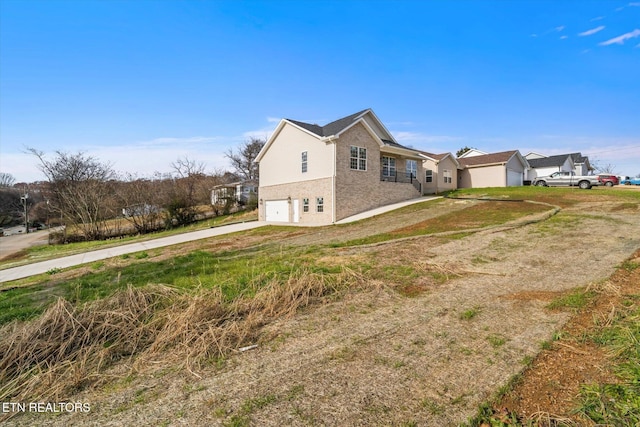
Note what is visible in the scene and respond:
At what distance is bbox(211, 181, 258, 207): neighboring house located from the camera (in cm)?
3244

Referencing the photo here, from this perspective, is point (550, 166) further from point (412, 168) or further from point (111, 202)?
point (111, 202)

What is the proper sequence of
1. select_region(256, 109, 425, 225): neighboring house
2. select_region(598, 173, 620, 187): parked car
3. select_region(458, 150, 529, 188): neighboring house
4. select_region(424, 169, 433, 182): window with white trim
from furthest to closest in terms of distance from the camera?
select_region(458, 150, 529, 188): neighboring house < select_region(424, 169, 433, 182): window with white trim < select_region(598, 173, 620, 187): parked car < select_region(256, 109, 425, 225): neighboring house

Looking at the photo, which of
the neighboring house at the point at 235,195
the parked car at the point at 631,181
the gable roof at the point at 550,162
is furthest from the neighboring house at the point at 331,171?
the parked car at the point at 631,181

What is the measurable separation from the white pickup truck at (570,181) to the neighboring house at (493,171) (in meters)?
2.63

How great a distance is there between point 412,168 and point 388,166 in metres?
3.81

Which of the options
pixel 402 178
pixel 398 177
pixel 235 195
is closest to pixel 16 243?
pixel 235 195

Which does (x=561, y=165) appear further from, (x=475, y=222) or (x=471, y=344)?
(x=471, y=344)

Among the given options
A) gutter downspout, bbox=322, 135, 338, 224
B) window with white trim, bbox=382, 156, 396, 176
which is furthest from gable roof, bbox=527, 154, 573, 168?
gutter downspout, bbox=322, 135, 338, 224

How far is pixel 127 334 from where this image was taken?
409 cm

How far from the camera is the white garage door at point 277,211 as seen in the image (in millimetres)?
23031

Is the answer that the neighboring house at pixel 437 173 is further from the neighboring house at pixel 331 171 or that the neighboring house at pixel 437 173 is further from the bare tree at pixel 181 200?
the bare tree at pixel 181 200

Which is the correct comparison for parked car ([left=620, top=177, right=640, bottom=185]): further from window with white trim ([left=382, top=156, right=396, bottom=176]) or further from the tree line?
the tree line

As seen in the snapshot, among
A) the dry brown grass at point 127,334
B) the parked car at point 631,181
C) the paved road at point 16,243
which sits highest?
the parked car at point 631,181

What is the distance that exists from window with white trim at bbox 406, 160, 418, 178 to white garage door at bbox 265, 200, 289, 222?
11.8 meters
